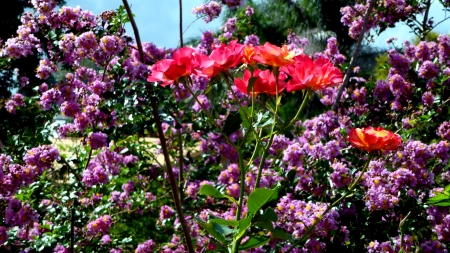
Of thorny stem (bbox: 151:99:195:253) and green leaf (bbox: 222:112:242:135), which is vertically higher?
thorny stem (bbox: 151:99:195:253)

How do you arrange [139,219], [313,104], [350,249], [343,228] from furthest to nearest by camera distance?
[313,104]
[139,219]
[350,249]
[343,228]

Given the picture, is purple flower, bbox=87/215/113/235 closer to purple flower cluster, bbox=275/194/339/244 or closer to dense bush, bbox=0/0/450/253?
dense bush, bbox=0/0/450/253

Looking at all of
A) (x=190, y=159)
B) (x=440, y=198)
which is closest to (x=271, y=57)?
(x=440, y=198)

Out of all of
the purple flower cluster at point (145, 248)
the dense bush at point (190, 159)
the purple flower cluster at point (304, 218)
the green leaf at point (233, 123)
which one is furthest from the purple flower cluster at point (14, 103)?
the green leaf at point (233, 123)

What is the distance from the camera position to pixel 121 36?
2.64 meters

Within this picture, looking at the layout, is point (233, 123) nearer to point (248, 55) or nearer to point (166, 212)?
point (248, 55)

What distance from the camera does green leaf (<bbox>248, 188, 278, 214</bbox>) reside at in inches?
40.8

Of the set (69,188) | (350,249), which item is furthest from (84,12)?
(350,249)

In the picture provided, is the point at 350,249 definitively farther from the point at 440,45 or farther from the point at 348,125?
the point at 440,45

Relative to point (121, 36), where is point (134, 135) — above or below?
below

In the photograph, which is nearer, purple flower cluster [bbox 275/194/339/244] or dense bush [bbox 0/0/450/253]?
purple flower cluster [bbox 275/194/339/244]

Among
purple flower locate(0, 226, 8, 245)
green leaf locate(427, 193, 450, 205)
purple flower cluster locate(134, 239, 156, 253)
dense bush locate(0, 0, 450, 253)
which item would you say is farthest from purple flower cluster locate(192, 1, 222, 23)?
green leaf locate(427, 193, 450, 205)

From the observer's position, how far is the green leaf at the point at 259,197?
1.04 meters

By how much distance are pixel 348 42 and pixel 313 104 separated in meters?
2.56
